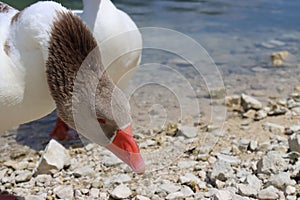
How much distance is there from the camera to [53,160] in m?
4.07

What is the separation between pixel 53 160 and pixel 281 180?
1.64 meters

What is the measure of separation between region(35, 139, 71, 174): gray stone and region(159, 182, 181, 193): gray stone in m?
0.85

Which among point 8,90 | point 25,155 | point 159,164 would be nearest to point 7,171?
point 25,155

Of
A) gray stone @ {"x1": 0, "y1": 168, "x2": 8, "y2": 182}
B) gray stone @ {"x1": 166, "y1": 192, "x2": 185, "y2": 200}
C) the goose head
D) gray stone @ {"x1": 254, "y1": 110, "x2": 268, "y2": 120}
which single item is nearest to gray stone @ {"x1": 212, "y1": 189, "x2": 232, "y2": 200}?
gray stone @ {"x1": 166, "y1": 192, "x2": 185, "y2": 200}

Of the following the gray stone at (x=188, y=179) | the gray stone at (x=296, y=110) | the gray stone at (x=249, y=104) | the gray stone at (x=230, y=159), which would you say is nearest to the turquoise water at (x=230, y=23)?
the gray stone at (x=249, y=104)

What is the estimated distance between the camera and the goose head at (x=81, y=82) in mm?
2799

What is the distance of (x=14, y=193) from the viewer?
3695 mm

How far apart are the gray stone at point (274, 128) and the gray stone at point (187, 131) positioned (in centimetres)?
61

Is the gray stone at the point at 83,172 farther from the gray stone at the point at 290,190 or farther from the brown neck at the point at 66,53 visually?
the gray stone at the point at 290,190

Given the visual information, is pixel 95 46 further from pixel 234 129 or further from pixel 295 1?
pixel 295 1

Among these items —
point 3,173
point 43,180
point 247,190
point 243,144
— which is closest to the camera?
point 247,190

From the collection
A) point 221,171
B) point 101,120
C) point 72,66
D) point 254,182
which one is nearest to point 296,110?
point 221,171

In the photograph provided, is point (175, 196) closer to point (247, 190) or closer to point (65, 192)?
point (247, 190)

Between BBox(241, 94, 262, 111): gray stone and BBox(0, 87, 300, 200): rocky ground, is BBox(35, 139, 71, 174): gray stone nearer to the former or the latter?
BBox(0, 87, 300, 200): rocky ground
